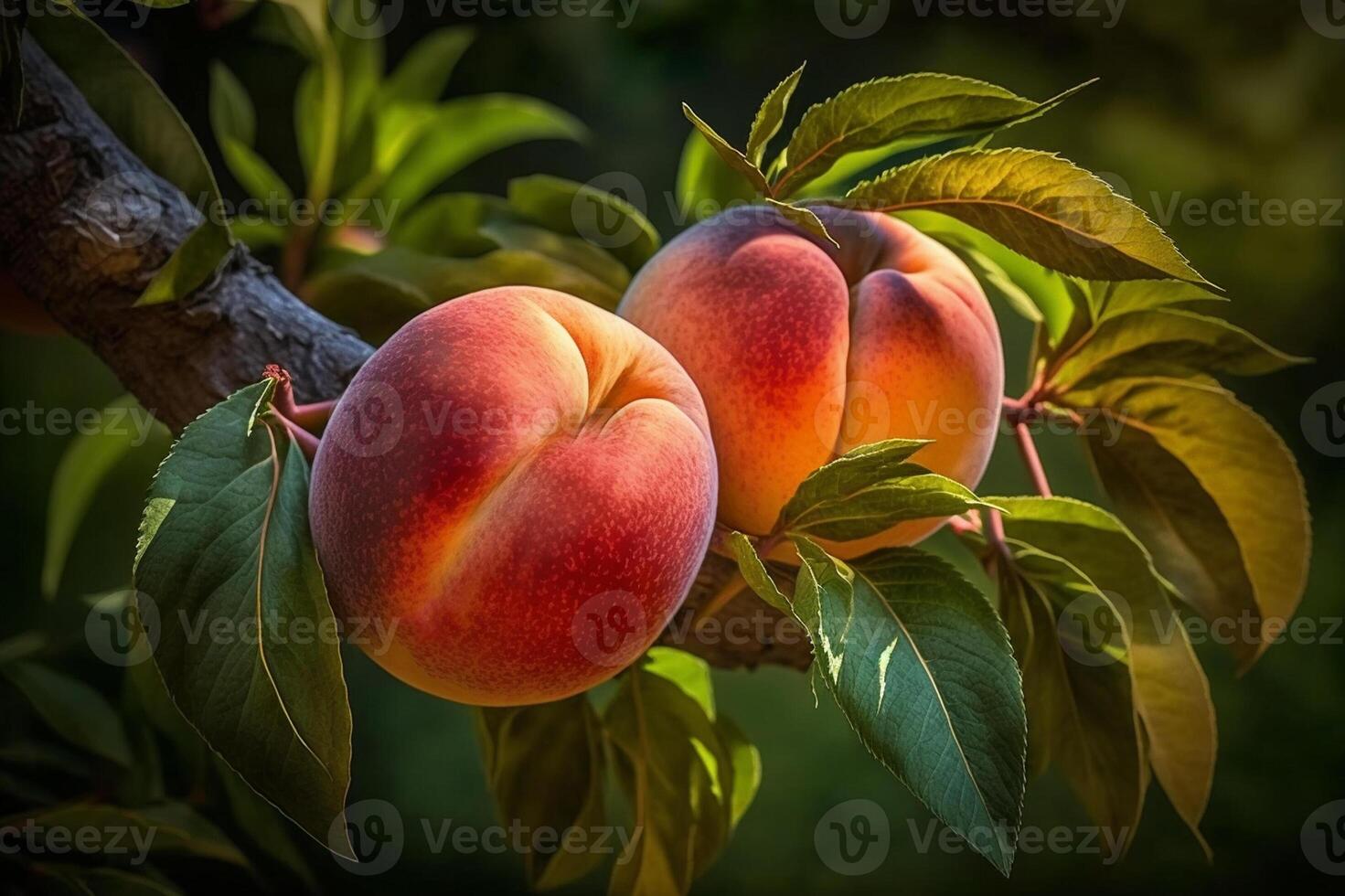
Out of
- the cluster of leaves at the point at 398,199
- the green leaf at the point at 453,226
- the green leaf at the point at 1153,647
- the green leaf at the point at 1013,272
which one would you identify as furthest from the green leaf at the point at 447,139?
the green leaf at the point at 1153,647

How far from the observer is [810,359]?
373 millimetres

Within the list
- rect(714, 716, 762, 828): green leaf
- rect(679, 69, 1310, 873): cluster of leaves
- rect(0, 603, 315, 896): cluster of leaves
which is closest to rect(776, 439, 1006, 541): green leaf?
rect(679, 69, 1310, 873): cluster of leaves

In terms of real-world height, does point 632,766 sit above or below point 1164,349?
below

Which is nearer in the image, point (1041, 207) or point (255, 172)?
point (1041, 207)

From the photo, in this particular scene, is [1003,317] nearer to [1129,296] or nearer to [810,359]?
[1129,296]

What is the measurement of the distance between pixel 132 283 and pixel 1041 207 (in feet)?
1.15

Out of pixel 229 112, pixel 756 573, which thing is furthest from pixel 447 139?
pixel 756 573

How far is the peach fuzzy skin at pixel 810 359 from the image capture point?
376 millimetres

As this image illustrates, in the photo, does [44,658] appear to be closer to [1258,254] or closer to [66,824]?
[66,824]

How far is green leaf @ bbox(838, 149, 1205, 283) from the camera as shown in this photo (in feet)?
1.16

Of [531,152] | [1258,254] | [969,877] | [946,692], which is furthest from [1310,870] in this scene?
[531,152]

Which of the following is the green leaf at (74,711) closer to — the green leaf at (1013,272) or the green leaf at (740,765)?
the green leaf at (740,765)

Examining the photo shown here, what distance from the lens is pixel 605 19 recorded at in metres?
1.03

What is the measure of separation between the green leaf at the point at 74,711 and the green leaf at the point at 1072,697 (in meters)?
0.50
